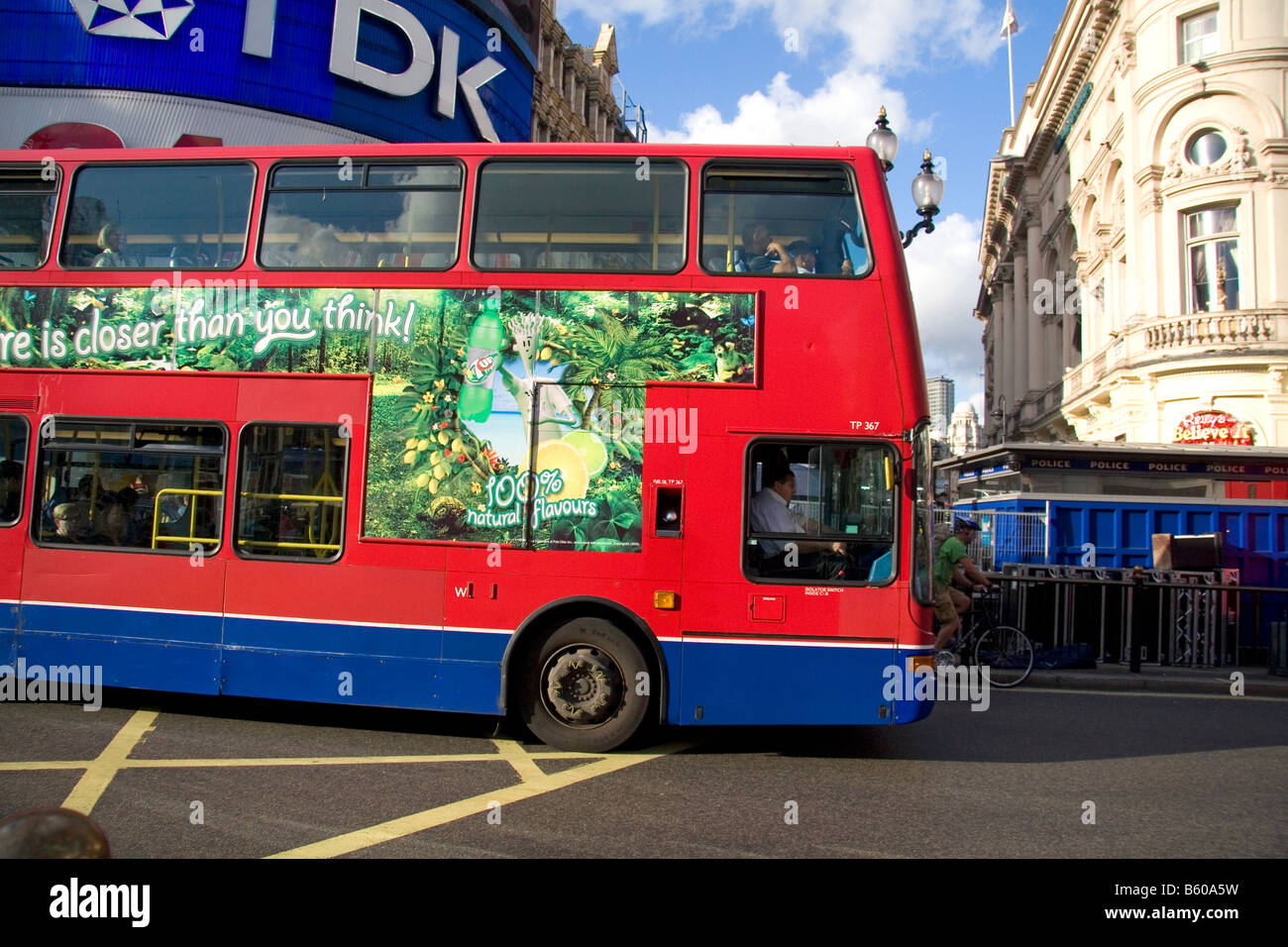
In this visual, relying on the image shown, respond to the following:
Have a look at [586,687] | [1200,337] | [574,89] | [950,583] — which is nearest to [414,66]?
[574,89]

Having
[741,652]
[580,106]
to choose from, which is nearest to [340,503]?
[741,652]

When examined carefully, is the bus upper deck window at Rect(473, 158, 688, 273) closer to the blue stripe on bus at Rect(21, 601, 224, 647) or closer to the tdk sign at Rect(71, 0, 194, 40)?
the blue stripe on bus at Rect(21, 601, 224, 647)

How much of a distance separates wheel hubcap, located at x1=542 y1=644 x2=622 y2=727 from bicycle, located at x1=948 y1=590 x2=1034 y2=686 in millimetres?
5810

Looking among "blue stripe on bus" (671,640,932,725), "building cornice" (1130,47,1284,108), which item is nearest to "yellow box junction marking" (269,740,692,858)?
"blue stripe on bus" (671,640,932,725)

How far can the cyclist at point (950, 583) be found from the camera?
33.3ft

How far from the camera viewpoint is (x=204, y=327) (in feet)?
23.8

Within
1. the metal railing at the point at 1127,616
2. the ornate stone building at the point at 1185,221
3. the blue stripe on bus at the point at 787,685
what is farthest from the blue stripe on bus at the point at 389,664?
the ornate stone building at the point at 1185,221

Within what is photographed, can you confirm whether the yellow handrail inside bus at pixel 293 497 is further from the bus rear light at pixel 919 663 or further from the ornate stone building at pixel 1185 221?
the ornate stone building at pixel 1185 221

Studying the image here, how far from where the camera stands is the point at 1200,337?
24562 mm

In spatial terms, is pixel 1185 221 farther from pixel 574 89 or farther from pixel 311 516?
pixel 574 89

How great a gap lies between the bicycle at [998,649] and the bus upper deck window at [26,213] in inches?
389

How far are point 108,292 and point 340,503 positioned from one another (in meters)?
2.49
